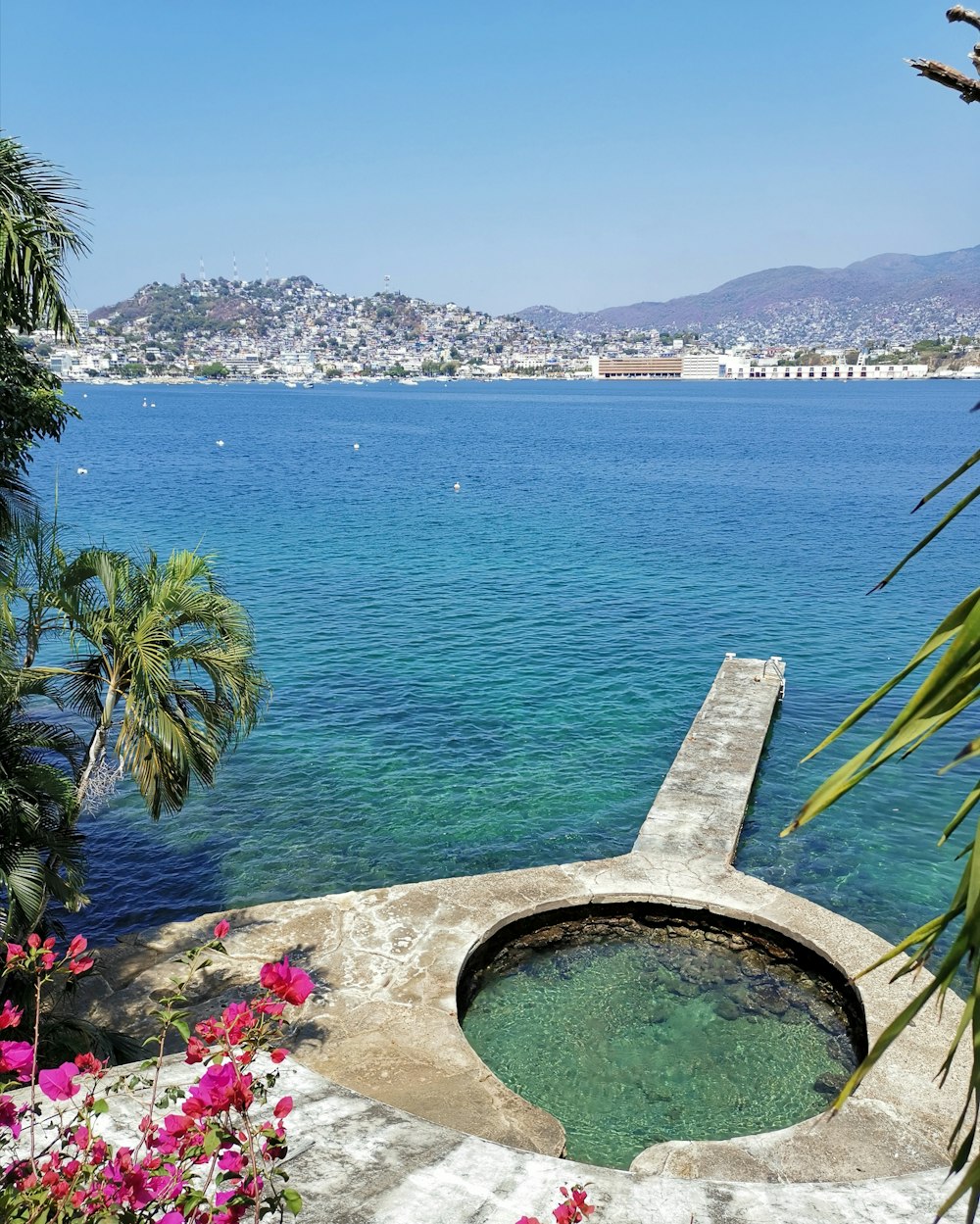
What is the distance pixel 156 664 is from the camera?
825 centimetres

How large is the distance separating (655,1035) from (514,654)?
14074 millimetres

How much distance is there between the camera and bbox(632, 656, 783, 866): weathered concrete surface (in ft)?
44.4

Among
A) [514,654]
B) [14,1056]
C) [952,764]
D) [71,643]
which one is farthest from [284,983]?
[514,654]

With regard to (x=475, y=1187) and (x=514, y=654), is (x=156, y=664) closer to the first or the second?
(x=475, y=1187)

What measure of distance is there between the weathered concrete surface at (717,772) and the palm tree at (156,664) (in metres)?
6.77

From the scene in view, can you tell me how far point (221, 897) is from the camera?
13414mm

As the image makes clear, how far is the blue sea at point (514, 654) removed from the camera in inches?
573

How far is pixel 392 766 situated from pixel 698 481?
4633 cm

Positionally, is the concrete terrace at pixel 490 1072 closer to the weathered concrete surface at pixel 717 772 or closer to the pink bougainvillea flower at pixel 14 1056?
the weathered concrete surface at pixel 717 772

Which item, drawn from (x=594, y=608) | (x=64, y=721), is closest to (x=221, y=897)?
(x=64, y=721)

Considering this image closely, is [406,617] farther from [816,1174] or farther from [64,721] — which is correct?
[816,1174]

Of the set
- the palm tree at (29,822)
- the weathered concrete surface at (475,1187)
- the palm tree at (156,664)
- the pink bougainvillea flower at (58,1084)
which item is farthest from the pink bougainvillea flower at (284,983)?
the palm tree at (156,664)

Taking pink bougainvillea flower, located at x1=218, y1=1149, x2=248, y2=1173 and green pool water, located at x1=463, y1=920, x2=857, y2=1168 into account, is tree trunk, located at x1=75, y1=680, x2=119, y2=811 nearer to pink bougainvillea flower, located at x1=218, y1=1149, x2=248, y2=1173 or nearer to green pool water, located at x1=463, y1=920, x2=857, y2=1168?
green pool water, located at x1=463, y1=920, x2=857, y2=1168

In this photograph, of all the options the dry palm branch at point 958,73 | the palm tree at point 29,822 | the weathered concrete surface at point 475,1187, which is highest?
the dry palm branch at point 958,73
